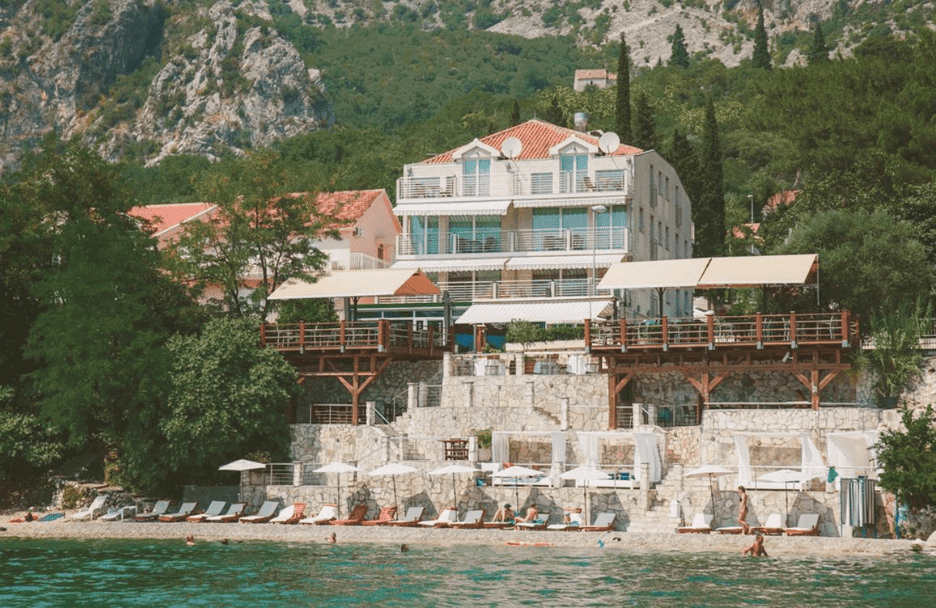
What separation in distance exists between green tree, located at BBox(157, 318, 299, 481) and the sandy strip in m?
3.38

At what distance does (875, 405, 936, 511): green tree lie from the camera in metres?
38.0

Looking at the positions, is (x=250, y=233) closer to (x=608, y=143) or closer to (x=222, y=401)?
(x=222, y=401)

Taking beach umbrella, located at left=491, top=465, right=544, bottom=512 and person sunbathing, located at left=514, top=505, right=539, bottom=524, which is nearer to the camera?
person sunbathing, located at left=514, top=505, right=539, bottom=524

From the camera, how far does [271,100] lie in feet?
470

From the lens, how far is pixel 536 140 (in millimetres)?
64125

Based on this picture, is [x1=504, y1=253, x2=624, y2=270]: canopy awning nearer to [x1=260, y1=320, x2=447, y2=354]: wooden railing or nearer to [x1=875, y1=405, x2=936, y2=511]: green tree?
[x1=260, y1=320, x2=447, y2=354]: wooden railing

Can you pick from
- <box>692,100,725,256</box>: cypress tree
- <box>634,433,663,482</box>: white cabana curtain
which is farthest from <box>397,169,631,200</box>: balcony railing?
<box>634,433,663,482</box>: white cabana curtain

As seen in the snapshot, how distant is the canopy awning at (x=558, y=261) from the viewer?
5797cm

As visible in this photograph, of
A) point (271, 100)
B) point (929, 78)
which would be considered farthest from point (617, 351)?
point (271, 100)

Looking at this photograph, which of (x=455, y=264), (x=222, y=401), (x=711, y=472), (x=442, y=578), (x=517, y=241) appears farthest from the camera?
(x=517, y=241)

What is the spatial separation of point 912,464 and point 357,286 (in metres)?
22.6

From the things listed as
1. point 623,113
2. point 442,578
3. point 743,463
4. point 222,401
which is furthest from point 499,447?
point 623,113

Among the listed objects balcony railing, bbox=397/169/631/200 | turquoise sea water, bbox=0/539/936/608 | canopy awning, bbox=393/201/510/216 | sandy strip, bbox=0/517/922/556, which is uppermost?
balcony railing, bbox=397/169/631/200

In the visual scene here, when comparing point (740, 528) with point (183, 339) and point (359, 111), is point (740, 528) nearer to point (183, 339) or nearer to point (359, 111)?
point (183, 339)
